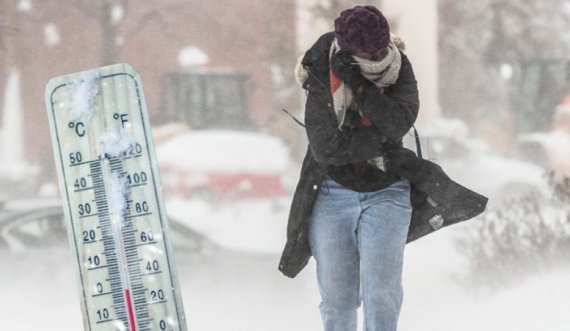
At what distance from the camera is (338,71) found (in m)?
2.84

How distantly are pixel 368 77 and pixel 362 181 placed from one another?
0.29 metres

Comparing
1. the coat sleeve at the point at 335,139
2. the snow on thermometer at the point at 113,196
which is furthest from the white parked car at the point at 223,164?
the snow on thermometer at the point at 113,196

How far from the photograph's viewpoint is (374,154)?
112 inches

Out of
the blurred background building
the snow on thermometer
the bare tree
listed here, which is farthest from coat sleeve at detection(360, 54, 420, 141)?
the bare tree

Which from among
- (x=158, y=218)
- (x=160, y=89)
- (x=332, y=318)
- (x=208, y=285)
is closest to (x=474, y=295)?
(x=208, y=285)

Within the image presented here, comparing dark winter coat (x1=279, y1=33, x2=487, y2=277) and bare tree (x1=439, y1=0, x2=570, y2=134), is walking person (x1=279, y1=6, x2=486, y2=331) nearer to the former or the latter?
dark winter coat (x1=279, y1=33, x2=487, y2=277)

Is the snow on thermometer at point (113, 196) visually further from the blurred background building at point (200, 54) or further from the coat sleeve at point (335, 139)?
the blurred background building at point (200, 54)

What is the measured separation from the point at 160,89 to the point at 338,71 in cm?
299

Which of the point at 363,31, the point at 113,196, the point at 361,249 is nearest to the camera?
the point at 113,196

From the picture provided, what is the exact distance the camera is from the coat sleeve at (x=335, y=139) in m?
2.82

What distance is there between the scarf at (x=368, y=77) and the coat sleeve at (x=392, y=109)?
0.11 feet

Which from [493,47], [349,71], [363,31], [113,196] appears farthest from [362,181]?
[493,47]

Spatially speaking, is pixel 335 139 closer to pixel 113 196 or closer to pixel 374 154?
pixel 374 154

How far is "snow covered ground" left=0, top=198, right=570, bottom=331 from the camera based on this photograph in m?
5.67
